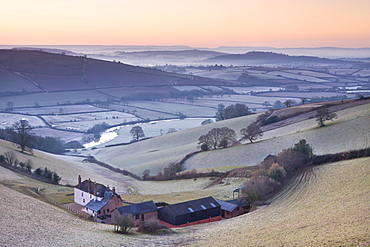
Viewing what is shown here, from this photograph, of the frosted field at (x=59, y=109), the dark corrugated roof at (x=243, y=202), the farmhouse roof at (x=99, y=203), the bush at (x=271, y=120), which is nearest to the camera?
the dark corrugated roof at (x=243, y=202)

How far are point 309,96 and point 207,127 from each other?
96.0m

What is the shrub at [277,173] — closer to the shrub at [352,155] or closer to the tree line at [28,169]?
the shrub at [352,155]

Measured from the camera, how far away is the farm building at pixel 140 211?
118 ft

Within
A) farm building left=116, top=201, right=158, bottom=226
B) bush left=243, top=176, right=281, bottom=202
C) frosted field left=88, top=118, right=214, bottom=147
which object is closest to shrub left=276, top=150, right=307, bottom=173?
bush left=243, top=176, right=281, bottom=202

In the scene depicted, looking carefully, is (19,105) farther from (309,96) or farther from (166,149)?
(309,96)

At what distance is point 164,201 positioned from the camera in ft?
145

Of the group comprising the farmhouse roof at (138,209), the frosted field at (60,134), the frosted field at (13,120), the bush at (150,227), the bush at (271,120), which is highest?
the bush at (271,120)

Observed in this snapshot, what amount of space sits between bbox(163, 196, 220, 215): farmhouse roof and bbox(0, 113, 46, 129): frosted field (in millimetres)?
87030

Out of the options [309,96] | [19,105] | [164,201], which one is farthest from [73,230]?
[309,96]

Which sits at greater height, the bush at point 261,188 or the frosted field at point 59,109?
the bush at point 261,188

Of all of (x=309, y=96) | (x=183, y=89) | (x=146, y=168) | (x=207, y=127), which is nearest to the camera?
(x=146, y=168)

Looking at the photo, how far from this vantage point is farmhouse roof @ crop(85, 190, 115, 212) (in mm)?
39812

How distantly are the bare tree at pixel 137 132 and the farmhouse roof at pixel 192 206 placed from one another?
62557mm

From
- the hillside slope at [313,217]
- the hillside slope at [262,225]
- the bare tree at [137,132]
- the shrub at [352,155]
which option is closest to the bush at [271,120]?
the bare tree at [137,132]
